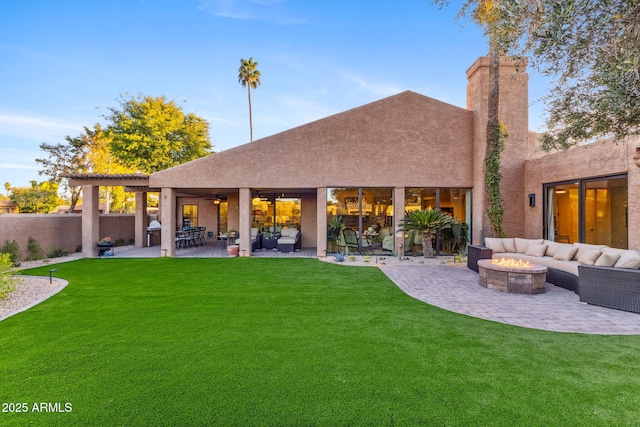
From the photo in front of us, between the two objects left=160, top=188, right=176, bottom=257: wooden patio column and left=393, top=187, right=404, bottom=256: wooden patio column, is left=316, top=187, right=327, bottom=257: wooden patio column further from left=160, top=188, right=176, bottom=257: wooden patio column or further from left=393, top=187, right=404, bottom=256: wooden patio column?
left=160, top=188, right=176, bottom=257: wooden patio column

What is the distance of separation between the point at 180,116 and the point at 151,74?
6.38 meters

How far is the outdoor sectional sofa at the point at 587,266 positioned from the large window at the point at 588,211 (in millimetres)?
1353

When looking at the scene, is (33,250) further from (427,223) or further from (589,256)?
(589,256)

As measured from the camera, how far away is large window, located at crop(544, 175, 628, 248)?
7.79 m

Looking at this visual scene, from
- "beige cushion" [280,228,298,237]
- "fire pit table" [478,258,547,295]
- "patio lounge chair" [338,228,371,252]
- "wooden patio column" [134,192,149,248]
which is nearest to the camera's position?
"fire pit table" [478,258,547,295]

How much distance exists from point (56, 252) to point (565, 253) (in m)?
18.3

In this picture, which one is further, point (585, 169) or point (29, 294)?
point (585, 169)

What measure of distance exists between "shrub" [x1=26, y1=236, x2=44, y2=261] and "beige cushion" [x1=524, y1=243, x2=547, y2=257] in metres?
17.8

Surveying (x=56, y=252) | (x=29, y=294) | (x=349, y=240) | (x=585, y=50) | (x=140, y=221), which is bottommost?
(x=29, y=294)

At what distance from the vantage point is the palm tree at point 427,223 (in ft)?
36.0

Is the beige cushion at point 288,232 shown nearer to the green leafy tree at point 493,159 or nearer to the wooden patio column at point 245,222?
the wooden patio column at point 245,222

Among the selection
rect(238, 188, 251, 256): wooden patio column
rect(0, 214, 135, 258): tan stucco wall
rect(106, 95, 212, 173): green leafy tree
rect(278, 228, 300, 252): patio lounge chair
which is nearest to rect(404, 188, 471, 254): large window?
rect(278, 228, 300, 252): patio lounge chair

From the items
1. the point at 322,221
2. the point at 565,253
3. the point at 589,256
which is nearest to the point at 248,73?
the point at 322,221

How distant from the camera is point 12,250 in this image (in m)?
10.4
